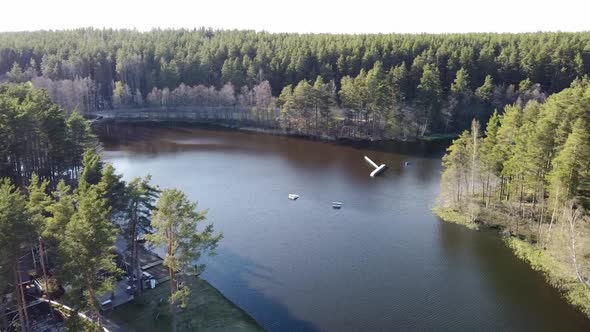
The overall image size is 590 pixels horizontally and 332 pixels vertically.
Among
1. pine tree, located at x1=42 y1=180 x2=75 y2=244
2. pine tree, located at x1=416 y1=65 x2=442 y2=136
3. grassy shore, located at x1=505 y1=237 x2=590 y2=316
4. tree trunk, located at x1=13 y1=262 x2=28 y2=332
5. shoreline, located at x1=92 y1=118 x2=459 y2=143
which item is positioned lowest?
grassy shore, located at x1=505 y1=237 x2=590 y2=316

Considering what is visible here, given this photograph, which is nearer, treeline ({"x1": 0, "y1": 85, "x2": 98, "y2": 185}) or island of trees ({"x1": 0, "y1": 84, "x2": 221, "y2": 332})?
island of trees ({"x1": 0, "y1": 84, "x2": 221, "y2": 332})

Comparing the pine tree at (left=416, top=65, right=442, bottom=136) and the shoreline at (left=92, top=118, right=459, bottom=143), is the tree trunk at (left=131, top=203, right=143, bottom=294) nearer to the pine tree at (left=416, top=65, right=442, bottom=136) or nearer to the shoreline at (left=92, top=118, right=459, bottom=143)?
the shoreline at (left=92, top=118, right=459, bottom=143)

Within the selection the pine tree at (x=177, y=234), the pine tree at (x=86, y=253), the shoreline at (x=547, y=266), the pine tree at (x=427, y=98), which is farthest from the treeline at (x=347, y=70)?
the pine tree at (x=86, y=253)

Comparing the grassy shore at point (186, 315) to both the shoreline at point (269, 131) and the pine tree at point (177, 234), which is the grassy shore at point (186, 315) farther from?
the shoreline at point (269, 131)

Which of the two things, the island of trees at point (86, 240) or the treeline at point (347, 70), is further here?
the treeline at point (347, 70)

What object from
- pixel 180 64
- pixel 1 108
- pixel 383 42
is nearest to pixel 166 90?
pixel 180 64

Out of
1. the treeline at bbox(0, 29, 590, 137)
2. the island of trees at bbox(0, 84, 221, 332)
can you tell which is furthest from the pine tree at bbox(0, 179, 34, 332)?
the treeline at bbox(0, 29, 590, 137)

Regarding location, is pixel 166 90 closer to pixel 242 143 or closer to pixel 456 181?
pixel 242 143
